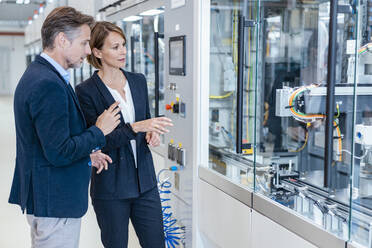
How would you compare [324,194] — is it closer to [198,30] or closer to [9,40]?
[198,30]

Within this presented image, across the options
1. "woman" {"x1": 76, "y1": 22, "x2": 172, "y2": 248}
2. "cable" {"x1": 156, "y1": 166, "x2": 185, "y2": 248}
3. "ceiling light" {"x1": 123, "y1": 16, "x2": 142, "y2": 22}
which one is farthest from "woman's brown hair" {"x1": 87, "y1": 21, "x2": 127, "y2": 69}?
"ceiling light" {"x1": 123, "y1": 16, "x2": 142, "y2": 22}

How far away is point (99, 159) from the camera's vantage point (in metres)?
2.12

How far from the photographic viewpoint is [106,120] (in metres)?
1.95

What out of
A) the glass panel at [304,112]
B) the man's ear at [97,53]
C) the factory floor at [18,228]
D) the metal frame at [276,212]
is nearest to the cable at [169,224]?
the factory floor at [18,228]

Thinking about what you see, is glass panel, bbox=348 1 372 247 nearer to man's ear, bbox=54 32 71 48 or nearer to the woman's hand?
the woman's hand

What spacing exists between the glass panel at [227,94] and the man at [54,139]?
94 centimetres

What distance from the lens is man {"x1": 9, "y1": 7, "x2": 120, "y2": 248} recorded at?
5.59 ft

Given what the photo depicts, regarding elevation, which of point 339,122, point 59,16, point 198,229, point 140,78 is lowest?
point 198,229

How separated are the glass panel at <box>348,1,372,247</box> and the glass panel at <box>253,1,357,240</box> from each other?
6 cm

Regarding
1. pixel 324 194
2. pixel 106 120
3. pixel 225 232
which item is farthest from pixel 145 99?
pixel 324 194

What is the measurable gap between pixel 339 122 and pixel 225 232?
0.88m

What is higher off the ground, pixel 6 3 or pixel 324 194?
pixel 6 3

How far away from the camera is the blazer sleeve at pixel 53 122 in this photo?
1686 mm

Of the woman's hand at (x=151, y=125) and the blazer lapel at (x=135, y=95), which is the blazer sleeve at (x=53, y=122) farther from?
the blazer lapel at (x=135, y=95)
